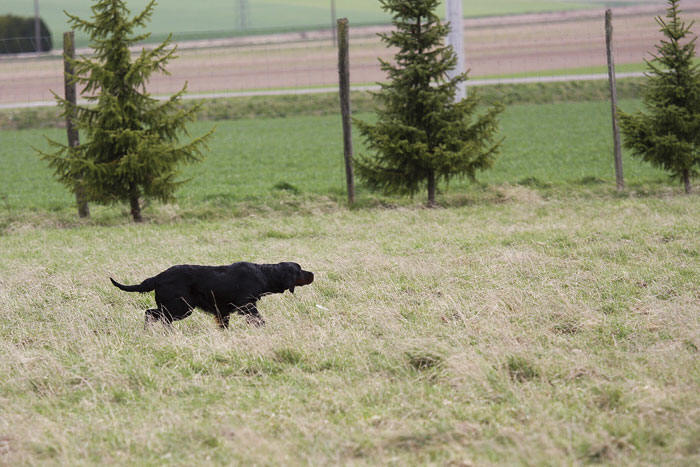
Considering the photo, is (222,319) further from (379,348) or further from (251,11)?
(251,11)

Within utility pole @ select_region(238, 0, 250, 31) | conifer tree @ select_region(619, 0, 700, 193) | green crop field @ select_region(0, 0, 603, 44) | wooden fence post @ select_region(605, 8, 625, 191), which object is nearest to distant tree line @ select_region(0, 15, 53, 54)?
utility pole @ select_region(238, 0, 250, 31)

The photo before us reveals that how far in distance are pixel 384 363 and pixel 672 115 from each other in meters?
11.4

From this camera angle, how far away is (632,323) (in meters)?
6.26

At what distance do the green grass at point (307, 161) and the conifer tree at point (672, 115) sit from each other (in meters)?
2.27

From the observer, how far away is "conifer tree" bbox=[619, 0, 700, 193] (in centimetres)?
1443

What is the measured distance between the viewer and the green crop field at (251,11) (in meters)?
108

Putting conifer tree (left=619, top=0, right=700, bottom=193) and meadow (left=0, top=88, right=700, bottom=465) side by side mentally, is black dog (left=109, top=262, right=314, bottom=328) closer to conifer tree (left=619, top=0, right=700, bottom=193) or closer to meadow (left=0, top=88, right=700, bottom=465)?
meadow (left=0, top=88, right=700, bottom=465)

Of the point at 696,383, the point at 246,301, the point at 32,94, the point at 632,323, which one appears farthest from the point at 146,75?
the point at 32,94

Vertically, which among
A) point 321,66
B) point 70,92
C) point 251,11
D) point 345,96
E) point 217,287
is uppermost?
point 251,11

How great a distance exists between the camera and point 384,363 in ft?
18.1

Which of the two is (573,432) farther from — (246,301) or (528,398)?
(246,301)

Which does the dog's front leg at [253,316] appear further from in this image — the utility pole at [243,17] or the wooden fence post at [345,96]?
the utility pole at [243,17]

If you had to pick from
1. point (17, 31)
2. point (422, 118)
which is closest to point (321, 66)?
point (422, 118)

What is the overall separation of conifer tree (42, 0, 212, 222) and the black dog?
749cm
